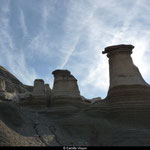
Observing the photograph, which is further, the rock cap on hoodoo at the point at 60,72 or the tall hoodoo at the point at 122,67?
the rock cap on hoodoo at the point at 60,72

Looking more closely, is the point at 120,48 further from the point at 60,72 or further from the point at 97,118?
the point at 60,72

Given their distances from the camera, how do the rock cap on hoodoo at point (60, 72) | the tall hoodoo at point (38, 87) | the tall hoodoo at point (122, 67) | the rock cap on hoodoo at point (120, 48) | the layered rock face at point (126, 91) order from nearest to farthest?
the layered rock face at point (126, 91), the tall hoodoo at point (122, 67), the rock cap on hoodoo at point (120, 48), the rock cap on hoodoo at point (60, 72), the tall hoodoo at point (38, 87)

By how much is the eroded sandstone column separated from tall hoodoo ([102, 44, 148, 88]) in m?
6.60

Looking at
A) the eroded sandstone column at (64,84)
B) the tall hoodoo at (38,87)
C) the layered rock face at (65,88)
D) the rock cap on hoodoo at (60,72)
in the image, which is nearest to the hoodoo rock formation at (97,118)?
the layered rock face at (65,88)

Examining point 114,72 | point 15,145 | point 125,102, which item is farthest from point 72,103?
point 15,145

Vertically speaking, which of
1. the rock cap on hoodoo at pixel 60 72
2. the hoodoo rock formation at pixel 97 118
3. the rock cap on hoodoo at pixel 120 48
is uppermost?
the rock cap on hoodoo at pixel 60 72

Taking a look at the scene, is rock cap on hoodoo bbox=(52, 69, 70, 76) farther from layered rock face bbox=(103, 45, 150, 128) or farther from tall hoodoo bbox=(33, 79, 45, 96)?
layered rock face bbox=(103, 45, 150, 128)

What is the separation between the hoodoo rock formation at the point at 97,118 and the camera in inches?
408

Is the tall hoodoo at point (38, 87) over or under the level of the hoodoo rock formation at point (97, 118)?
over

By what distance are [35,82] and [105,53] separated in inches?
518

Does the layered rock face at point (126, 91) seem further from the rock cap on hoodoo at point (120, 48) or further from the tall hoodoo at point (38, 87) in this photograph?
the tall hoodoo at point (38, 87)

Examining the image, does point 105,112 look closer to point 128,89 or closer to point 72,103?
point 128,89

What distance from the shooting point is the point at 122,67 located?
18422 mm

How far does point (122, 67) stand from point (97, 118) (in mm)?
5916
